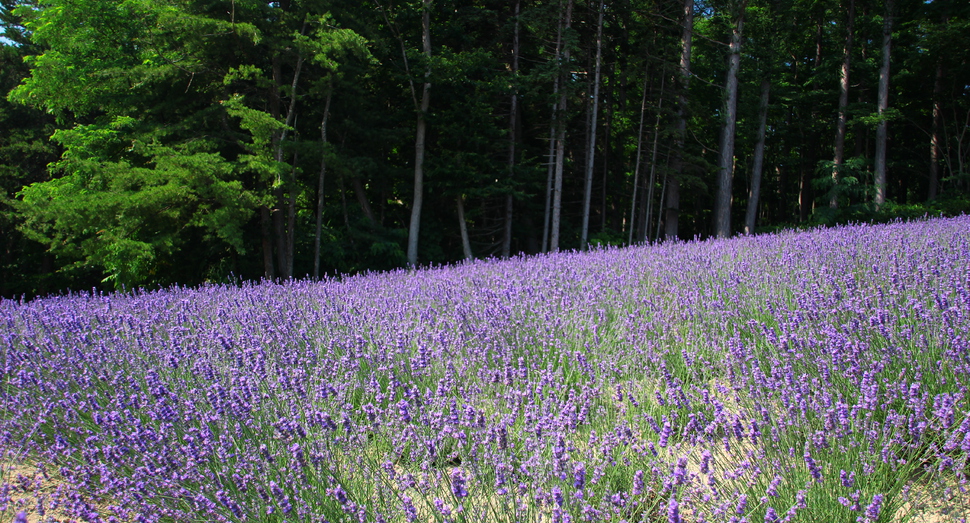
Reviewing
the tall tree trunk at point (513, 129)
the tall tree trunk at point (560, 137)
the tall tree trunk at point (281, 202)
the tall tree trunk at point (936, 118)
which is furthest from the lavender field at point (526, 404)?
the tall tree trunk at point (936, 118)

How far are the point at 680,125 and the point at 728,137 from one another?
157cm

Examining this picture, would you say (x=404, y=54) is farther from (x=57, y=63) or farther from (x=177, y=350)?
(x=177, y=350)

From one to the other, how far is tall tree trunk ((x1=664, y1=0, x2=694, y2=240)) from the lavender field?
1382 cm

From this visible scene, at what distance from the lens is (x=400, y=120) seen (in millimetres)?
16625

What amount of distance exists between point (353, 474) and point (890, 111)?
873 inches

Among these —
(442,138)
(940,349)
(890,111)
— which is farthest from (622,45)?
(940,349)

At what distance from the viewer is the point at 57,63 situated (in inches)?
475

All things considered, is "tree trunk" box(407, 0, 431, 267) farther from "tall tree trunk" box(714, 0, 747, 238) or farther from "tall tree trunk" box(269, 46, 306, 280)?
"tall tree trunk" box(714, 0, 747, 238)

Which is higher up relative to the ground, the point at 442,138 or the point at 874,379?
the point at 442,138

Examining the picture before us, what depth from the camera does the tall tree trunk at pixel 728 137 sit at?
17.5 metres

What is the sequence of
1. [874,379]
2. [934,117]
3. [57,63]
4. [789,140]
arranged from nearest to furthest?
[874,379], [57,63], [934,117], [789,140]

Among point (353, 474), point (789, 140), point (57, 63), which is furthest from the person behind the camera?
point (789, 140)

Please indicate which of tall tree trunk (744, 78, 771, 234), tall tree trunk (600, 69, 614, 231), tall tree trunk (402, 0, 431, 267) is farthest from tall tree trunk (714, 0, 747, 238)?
tall tree trunk (402, 0, 431, 267)

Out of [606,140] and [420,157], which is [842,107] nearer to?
[606,140]
